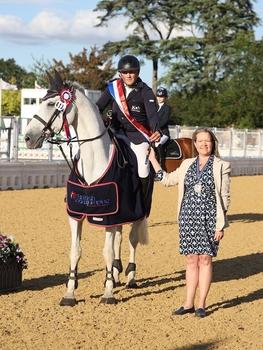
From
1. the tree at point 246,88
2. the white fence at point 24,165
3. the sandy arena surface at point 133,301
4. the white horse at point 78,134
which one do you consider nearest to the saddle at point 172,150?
the sandy arena surface at point 133,301

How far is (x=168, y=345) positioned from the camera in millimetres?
6098

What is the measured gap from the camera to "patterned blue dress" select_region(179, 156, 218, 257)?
7215 millimetres

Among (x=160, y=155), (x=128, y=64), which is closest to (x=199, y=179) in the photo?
(x=128, y=64)

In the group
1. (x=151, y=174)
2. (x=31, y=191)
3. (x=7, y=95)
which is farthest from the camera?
(x=7, y=95)

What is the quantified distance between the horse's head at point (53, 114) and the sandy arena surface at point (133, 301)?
1.61 meters

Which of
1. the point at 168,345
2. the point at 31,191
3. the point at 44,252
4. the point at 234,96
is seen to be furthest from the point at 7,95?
the point at 168,345

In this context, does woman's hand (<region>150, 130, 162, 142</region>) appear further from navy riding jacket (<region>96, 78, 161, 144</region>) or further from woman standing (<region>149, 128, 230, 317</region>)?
woman standing (<region>149, 128, 230, 317</region>)

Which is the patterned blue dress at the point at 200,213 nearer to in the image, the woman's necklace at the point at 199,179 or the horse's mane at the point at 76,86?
the woman's necklace at the point at 199,179

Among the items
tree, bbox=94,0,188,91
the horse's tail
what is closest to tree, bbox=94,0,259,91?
tree, bbox=94,0,188,91

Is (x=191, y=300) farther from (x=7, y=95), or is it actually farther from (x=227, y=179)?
(x=7, y=95)

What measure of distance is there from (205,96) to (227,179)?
47281mm

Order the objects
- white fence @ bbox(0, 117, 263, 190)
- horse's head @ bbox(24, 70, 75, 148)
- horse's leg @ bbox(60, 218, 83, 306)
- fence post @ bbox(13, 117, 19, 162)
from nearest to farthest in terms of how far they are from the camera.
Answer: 1. horse's head @ bbox(24, 70, 75, 148)
2. horse's leg @ bbox(60, 218, 83, 306)
3. white fence @ bbox(0, 117, 263, 190)
4. fence post @ bbox(13, 117, 19, 162)

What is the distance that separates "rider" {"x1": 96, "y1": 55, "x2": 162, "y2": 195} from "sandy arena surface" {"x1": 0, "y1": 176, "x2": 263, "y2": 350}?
1.34 m

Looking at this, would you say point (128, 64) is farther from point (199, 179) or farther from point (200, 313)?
point (200, 313)
